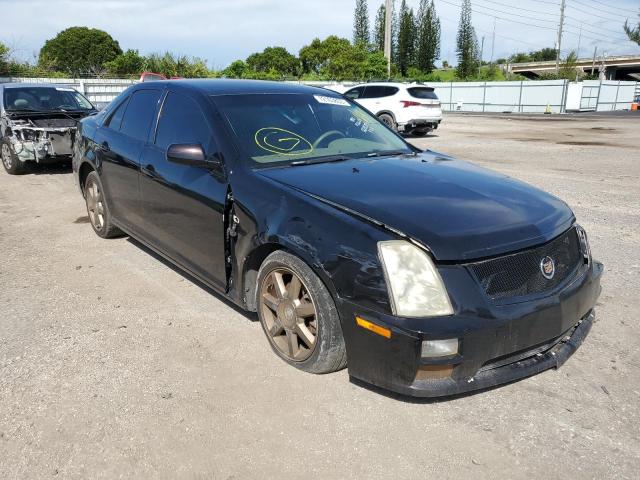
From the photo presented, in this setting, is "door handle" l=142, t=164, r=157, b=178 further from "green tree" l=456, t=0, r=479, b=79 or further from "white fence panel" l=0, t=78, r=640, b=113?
"green tree" l=456, t=0, r=479, b=79

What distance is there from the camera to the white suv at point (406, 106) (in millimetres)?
17078

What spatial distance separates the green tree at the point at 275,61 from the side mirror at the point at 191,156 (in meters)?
82.2

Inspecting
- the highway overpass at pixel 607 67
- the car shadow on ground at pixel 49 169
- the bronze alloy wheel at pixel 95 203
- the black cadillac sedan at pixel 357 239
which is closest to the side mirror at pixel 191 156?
the black cadillac sedan at pixel 357 239

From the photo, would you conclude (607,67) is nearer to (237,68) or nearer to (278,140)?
(237,68)

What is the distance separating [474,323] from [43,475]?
6.48ft

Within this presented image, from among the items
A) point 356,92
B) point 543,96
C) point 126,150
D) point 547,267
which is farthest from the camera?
point 543,96

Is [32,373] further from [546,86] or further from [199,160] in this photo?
[546,86]

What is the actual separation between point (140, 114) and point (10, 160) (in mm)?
6246

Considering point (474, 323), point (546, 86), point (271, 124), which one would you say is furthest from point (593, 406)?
point (546, 86)

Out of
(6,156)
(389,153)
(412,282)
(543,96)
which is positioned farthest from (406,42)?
(412,282)

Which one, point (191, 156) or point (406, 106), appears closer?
point (191, 156)

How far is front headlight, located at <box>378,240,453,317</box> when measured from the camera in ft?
8.07

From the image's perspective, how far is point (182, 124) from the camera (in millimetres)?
4000

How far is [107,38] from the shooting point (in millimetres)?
97750
